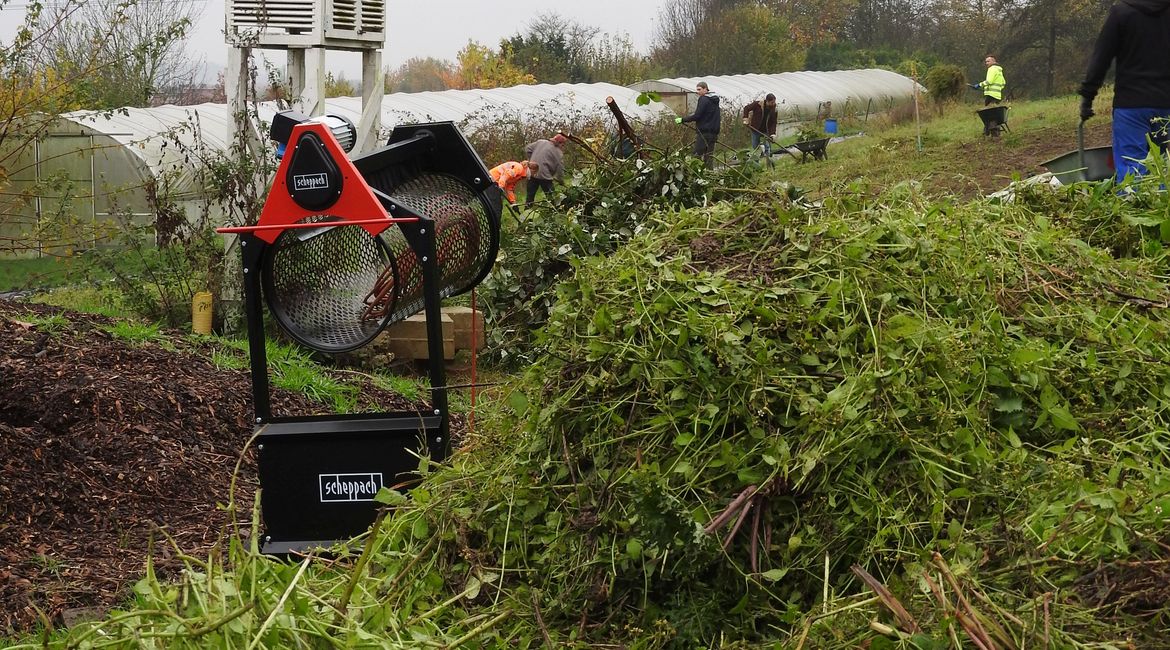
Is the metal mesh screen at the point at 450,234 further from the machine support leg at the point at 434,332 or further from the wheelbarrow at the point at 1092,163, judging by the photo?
the wheelbarrow at the point at 1092,163

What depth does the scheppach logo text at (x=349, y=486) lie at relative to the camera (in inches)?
155

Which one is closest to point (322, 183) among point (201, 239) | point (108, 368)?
point (108, 368)

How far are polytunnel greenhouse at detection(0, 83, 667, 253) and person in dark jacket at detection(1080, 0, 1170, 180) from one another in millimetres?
6674

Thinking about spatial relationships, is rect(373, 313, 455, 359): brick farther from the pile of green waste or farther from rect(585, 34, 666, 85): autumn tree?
rect(585, 34, 666, 85): autumn tree

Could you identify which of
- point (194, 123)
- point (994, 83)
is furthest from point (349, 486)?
point (994, 83)

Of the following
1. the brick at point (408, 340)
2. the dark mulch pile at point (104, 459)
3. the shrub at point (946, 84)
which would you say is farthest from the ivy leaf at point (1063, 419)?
the shrub at point (946, 84)

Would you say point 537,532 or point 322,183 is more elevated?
point 322,183

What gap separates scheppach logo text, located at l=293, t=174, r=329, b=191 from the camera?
12.4 ft

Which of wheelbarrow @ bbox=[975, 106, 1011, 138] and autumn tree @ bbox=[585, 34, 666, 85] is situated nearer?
wheelbarrow @ bbox=[975, 106, 1011, 138]

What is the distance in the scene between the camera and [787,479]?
A: 2.67m

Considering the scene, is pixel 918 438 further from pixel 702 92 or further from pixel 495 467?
pixel 702 92

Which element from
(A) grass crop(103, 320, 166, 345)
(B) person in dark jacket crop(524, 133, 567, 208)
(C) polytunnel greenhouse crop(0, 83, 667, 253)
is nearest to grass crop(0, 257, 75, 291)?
(C) polytunnel greenhouse crop(0, 83, 667, 253)

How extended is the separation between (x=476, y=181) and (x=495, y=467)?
1783 mm

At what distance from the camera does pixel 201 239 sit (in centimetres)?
912
